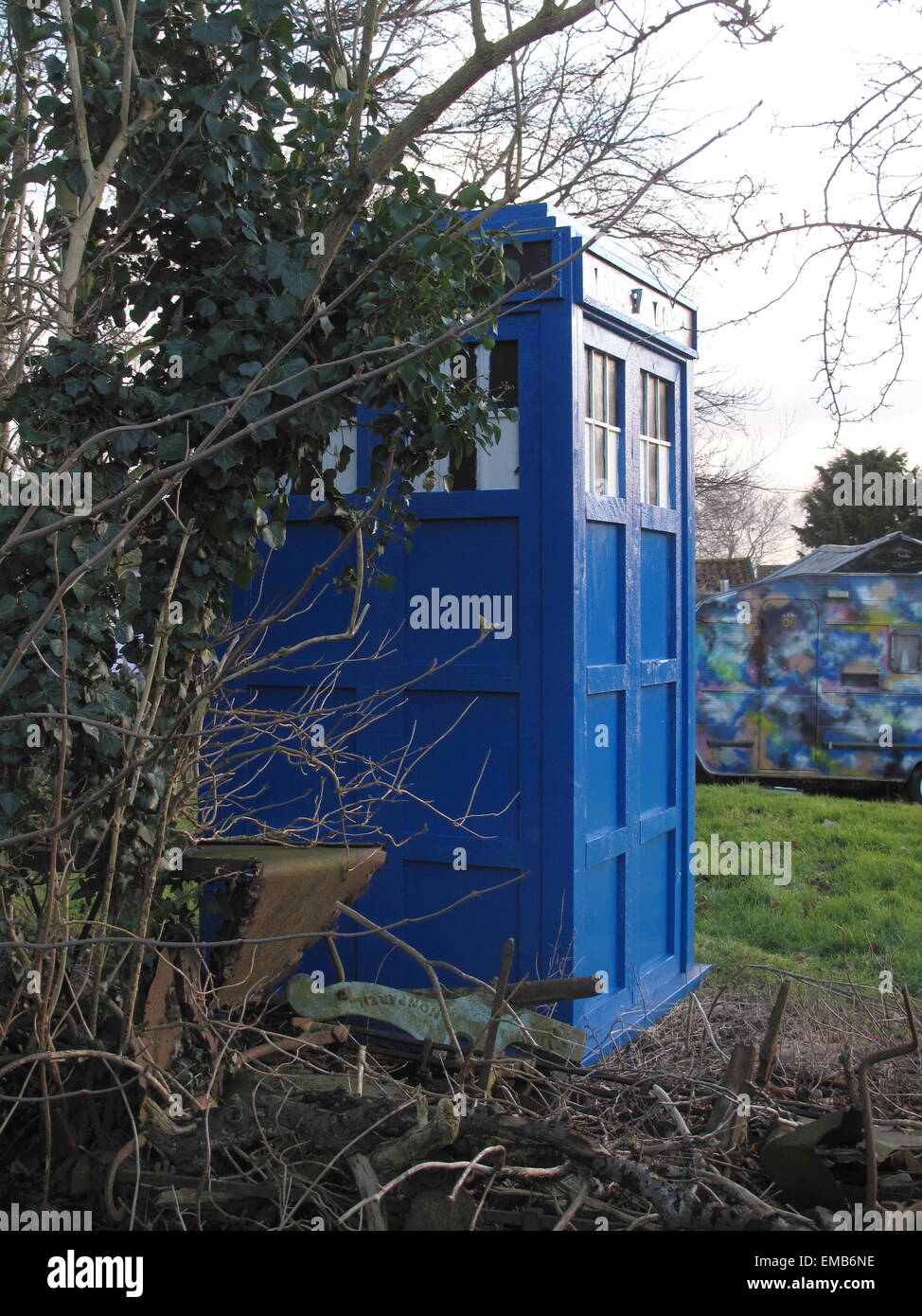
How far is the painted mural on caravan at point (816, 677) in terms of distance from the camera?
12.4 metres

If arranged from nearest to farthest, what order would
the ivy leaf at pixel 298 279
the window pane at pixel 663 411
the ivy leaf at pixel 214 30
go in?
the ivy leaf at pixel 214 30, the ivy leaf at pixel 298 279, the window pane at pixel 663 411

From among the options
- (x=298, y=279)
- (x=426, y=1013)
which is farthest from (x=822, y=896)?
(x=298, y=279)

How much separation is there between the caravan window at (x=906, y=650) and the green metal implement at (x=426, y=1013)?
9.46 m

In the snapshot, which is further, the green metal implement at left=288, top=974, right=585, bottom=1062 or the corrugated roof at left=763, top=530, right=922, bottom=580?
the corrugated roof at left=763, top=530, right=922, bottom=580

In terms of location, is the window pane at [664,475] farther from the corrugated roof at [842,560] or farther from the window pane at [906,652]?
the corrugated roof at [842,560]

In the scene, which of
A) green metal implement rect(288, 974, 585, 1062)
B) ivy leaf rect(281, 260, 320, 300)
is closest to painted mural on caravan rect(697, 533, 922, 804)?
green metal implement rect(288, 974, 585, 1062)

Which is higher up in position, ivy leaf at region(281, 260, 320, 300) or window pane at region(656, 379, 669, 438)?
window pane at region(656, 379, 669, 438)

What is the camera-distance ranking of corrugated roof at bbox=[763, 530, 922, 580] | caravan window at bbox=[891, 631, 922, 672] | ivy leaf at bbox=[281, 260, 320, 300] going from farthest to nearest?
corrugated roof at bbox=[763, 530, 922, 580]
caravan window at bbox=[891, 631, 922, 672]
ivy leaf at bbox=[281, 260, 320, 300]

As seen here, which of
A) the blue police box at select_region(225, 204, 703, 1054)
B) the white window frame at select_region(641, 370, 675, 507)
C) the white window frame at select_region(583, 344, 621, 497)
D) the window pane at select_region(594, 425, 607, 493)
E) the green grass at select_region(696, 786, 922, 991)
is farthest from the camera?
the green grass at select_region(696, 786, 922, 991)

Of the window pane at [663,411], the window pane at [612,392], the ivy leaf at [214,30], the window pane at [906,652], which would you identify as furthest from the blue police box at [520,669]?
the window pane at [906,652]

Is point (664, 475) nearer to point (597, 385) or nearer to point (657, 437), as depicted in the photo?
point (657, 437)

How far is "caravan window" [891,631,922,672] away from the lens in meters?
12.3

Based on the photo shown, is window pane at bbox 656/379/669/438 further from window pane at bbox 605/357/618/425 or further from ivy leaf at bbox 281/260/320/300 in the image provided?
ivy leaf at bbox 281/260/320/300

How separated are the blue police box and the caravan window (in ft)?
27.2
